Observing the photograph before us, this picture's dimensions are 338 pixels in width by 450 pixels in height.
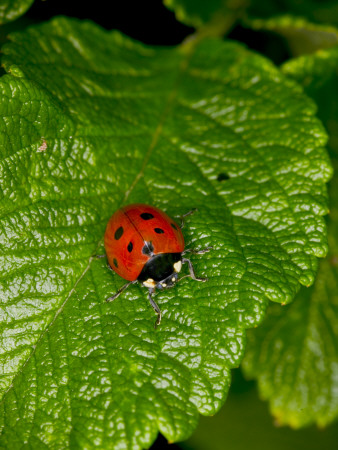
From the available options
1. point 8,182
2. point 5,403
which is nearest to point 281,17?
point 8,182

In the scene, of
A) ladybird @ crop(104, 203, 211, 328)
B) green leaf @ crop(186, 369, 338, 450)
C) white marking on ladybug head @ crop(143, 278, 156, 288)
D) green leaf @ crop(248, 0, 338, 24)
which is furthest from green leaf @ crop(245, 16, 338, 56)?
green leaf @ crop(186, 369, 338, 450)

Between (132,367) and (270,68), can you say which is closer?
(132,367)

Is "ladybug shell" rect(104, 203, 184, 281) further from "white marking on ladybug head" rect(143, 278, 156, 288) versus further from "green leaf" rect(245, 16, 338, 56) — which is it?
"green leaf" rect(245, 16, 338, 56)

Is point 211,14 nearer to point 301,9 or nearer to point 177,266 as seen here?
point 301,9

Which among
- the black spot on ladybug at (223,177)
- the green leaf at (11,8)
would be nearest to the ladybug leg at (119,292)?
the black spot on ladybug at (223,177)

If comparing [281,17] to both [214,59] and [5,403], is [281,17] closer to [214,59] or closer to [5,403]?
[214,59]

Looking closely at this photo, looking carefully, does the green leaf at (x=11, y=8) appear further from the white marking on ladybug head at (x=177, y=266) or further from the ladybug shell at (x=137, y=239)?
the white marking on ladybug head at (x=177, y=266)
